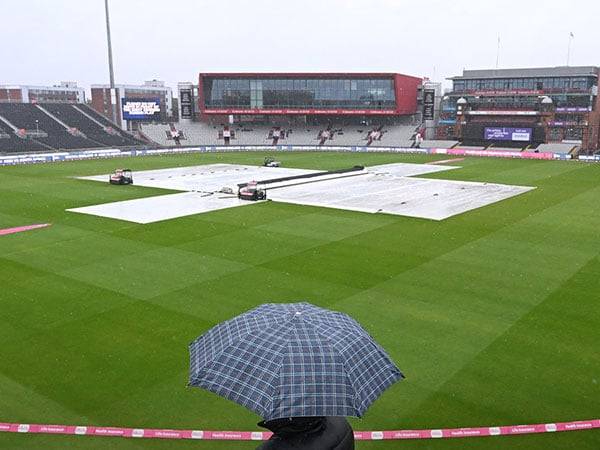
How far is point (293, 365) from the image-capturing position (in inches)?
259

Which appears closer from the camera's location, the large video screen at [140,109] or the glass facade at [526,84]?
the glass facade at [526,84]

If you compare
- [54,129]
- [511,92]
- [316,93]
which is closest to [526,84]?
[511,92]

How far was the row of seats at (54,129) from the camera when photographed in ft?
268

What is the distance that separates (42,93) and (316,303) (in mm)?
169069

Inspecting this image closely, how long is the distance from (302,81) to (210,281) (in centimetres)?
8251

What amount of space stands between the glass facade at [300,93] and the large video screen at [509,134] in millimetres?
17383

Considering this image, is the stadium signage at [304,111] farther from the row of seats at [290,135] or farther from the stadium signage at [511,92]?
the stadium signage at [511,92]

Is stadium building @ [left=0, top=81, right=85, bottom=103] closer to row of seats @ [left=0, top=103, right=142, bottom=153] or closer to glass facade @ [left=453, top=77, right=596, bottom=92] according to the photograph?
row of seats @ [left=0, top=103, right=142, bottom=153]

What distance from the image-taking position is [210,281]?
1875 centimetres

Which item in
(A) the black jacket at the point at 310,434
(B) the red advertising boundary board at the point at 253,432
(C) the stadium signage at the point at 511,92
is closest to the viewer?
(A) the black jacket at the point at 310,434

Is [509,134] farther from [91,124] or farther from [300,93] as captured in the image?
[91,124]

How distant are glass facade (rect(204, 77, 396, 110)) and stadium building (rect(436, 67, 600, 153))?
13.7 meters

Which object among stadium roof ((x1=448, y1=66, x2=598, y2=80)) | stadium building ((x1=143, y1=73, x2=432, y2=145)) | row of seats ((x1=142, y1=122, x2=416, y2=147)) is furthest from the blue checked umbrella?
stadium roof ((x1=448, y1=66, x2=598, y2=80))

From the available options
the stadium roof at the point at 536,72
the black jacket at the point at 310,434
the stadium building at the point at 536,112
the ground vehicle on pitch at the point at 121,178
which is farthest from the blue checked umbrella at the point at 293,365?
the stadium roof at the point at 536,72
